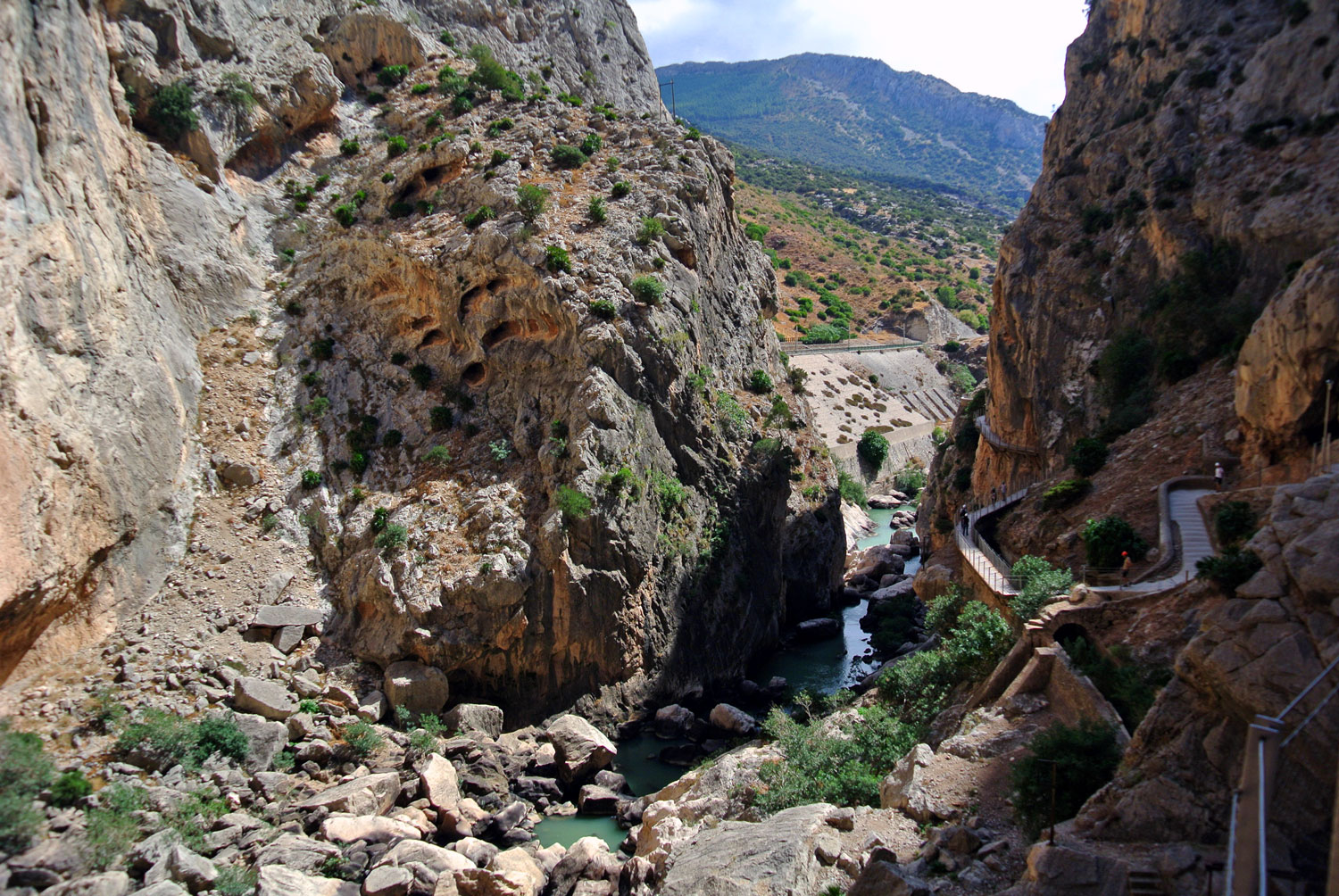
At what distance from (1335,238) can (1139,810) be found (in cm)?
1966

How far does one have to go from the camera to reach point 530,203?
3506 centimetres

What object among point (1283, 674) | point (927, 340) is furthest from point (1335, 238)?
point (927, 340)

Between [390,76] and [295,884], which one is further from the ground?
[390,76]

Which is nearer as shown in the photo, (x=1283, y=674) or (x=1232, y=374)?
(x=1283, y=674)

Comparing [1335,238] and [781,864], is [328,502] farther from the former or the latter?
[1335,238]

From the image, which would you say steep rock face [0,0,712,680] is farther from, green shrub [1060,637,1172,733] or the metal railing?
the metal railing

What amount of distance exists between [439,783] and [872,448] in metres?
50.4

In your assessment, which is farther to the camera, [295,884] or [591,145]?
[591,145]

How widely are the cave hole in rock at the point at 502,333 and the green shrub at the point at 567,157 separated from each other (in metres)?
10.4

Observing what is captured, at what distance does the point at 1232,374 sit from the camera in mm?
24609

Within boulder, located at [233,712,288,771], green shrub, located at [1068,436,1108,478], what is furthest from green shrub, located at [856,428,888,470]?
boulder, located at [233,712,288,771]

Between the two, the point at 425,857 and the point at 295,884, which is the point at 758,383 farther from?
the point at 295,884

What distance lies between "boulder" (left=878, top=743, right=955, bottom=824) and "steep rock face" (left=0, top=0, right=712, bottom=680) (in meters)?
22.4

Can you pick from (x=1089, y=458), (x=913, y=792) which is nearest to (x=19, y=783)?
(x=913, y=792)
